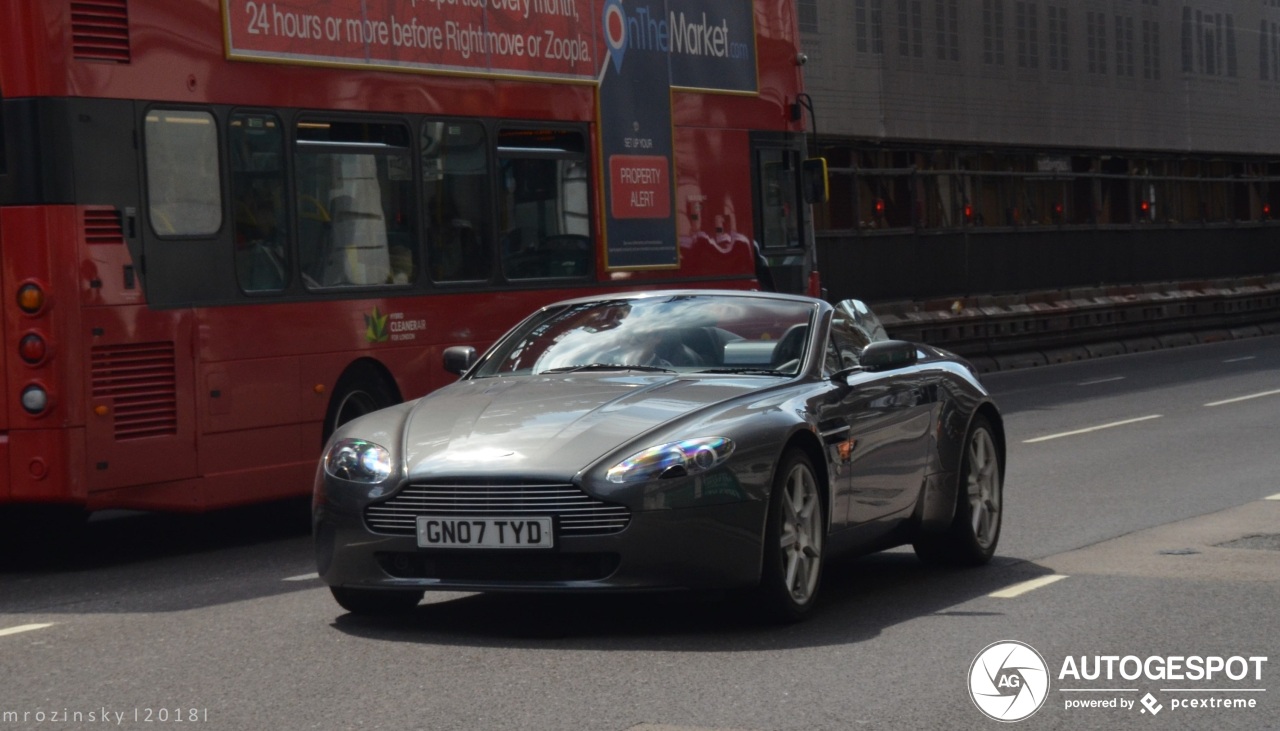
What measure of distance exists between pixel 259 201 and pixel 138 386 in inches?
54.7

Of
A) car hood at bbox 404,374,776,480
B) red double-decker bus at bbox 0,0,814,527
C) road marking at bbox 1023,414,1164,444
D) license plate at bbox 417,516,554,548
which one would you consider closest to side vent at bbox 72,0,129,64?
red double-decker bus at bbox 0,0,814,527

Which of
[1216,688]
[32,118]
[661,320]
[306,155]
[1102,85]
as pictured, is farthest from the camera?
[1102,85]

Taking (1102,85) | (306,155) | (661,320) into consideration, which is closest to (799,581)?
(661,320)

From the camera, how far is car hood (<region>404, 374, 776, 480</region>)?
727 centimetres

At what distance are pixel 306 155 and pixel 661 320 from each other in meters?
3.68

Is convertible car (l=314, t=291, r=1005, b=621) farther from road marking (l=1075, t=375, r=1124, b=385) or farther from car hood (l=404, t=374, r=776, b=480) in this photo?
road marking (l=1075, t=375, r=1124, b=385)

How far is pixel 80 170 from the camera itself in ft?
33.9

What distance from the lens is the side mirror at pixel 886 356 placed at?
332 inches

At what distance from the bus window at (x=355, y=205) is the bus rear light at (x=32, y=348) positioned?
1966mm

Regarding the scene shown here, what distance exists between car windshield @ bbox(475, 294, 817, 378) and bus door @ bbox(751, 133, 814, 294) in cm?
750

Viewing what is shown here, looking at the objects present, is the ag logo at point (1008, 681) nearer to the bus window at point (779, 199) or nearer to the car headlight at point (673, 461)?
the car headlight at point (673, 461)

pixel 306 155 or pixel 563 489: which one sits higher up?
pixel 306 155

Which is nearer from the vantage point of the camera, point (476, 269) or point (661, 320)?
point (661, 320)

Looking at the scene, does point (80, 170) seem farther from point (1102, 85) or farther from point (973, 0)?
point (1102, 85)
